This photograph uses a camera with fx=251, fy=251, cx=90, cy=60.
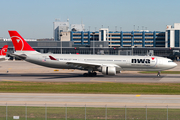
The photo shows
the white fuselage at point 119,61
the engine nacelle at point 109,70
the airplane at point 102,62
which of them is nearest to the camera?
the engine nacelle at point 109,70

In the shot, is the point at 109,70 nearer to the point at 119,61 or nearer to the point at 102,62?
the point at 102,62

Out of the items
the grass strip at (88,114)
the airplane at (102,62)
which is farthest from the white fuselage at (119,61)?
the grass strip at (88,114)

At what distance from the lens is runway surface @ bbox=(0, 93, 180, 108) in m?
23.9

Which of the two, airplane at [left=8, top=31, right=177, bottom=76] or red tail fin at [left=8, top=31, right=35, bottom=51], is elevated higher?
red tail fin at [left=8, top=31, right=35, bottom=51]

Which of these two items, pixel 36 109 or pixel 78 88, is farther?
A: pixel 78 88

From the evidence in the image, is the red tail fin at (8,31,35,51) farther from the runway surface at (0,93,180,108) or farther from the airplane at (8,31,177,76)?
the runway surface at (0,93,180,108)

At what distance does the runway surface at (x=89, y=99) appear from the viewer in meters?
23.9

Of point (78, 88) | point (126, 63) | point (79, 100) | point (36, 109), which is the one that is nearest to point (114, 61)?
point (126, 63)

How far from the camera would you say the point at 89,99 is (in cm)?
2605

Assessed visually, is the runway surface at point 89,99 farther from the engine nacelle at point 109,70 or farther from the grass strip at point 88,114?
the engine nacelle at point 109,70

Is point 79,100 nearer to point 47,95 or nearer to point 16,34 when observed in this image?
point 47,95

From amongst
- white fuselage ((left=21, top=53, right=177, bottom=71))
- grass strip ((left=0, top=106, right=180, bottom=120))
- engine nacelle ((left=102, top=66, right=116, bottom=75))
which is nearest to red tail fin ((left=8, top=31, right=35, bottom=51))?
white fuselage ((left=21, top=53, right=177, bottom=71))

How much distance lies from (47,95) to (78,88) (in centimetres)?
598

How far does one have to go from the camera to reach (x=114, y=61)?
48.1 metres
